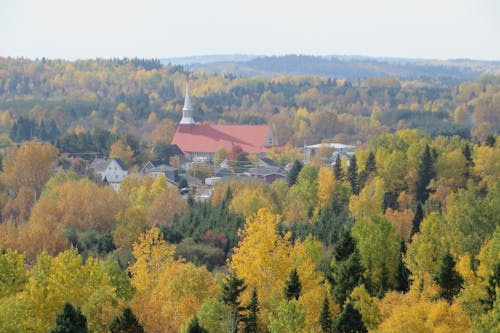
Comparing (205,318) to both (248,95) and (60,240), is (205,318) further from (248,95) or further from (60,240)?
(248,95)

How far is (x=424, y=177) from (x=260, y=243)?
82.4 ft

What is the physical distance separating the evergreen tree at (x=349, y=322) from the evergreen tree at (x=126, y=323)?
243 inches

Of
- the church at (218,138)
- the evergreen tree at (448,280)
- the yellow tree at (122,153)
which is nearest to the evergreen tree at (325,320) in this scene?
the evergreen tree at (448,280)

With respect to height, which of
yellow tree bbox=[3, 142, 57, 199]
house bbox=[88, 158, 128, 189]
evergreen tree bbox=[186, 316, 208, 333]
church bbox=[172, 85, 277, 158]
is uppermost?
evergreen tree bbox=[186, 316, 208, 333]

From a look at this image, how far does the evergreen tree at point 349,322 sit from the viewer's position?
2908 centimetres

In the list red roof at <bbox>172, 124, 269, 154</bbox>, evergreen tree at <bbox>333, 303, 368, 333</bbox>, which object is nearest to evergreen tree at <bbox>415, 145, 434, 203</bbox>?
evergreen tree at <bbox>333, 303, 368, 333</bbox>

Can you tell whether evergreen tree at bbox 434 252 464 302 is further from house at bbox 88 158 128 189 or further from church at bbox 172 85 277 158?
church at bbox 172 85 277 158

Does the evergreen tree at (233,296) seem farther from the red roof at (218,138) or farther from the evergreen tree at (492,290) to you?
the red roof at (218,138)

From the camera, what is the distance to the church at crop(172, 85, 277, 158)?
106 m

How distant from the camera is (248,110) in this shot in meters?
166

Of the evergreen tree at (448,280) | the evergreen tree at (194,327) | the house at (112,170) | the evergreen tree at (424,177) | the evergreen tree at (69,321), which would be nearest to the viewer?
the evergreen tree at (194,327)

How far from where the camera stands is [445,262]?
108ft

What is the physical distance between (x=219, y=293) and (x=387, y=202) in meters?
28.4

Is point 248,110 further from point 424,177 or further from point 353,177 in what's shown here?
point 424,177
